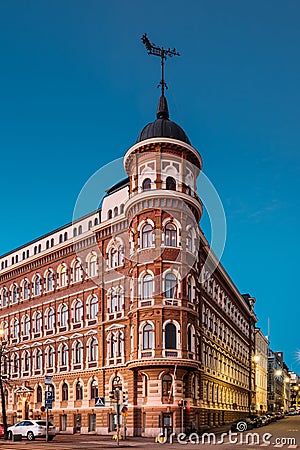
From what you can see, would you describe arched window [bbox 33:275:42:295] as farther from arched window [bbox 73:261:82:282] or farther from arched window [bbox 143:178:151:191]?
arched window [bbox 143:178:151:191]

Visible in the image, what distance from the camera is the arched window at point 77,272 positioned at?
67188 mm

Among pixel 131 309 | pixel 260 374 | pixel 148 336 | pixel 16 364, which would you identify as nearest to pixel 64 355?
pixel 16 364

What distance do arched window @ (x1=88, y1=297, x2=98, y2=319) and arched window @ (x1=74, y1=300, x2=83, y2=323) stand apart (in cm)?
162

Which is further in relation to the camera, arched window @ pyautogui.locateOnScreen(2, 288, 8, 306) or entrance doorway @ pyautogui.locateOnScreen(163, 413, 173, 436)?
arched window @ pyautogui.locateOnScreen(2, 288, 8, 306)

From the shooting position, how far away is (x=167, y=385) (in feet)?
175

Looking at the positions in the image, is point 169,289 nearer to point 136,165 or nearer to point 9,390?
point 136,165

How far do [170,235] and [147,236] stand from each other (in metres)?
2.16

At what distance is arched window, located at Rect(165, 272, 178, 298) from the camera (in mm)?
54875

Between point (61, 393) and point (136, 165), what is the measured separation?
26835 millimetres

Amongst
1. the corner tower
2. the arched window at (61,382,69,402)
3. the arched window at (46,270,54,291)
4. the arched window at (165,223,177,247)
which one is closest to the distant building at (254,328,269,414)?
the arched window at (46,270,54,291)

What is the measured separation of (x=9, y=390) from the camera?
76.5 meters

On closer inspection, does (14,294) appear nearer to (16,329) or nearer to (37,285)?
(16,329)

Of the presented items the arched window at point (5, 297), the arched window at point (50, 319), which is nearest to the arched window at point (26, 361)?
the arched window at point (50, 319)

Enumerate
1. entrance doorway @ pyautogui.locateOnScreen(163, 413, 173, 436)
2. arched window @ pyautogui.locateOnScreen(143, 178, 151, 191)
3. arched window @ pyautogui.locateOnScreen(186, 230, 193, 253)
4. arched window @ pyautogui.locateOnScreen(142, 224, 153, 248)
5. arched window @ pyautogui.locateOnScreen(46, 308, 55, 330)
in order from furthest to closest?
arched window @ pyautogui.locateOnScreen(46, 308, 55, 330) → arched window @ pyautogui.locateOnScreen(143, 178, 151, 191) → arched window @ pyautogui.locateOnScreen(186, 230, 193, 253) → arched window @ pyautogui.locateOnScreen(142, 224, 153, 248) → entrance doorway @ pyautogui.locateOnScreen(163, 413, 173, 436)
